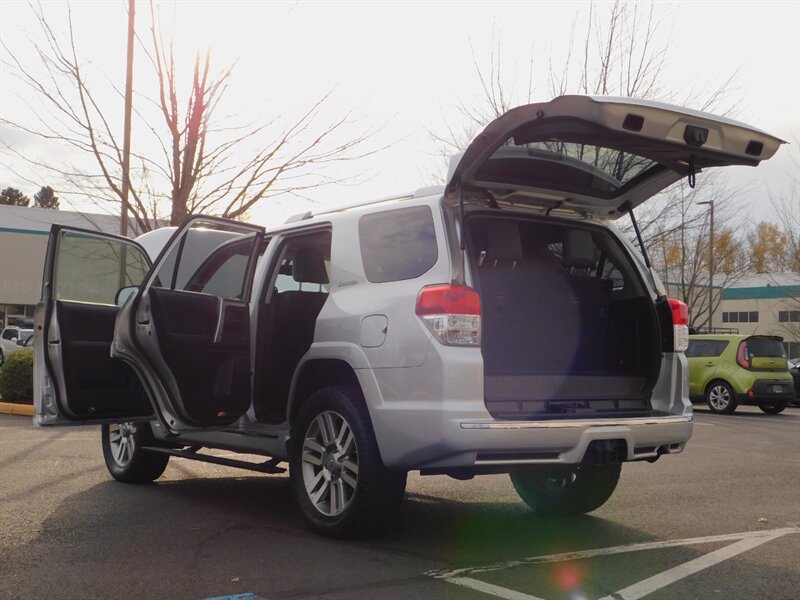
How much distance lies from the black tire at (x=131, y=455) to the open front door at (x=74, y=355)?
964mm

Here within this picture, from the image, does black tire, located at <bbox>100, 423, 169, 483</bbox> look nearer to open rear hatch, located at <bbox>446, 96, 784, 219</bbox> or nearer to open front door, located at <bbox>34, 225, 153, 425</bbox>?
open front door, located at <bbox>34, 225, 153, 425</bbox>

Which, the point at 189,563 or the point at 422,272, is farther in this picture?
the point at 422,272

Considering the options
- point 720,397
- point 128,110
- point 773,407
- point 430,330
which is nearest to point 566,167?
point 430,330

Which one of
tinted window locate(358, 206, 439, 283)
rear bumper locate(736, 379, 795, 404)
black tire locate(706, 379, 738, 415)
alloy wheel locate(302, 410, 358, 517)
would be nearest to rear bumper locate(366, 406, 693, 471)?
alloy wheel locate(302, 410, 358, 517)

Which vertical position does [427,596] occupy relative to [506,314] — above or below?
below

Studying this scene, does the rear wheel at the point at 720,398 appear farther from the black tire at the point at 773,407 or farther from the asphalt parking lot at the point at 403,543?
the asphalt parking lot at the point at 403,543

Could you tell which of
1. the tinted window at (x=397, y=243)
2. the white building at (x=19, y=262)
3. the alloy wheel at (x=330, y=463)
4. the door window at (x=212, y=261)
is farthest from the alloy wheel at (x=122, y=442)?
the white building at (x=19, y=262)

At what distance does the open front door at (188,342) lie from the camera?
5430 millimetres

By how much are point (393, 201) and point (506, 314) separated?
999 millimetres

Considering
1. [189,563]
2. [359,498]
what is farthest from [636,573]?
[189,563]

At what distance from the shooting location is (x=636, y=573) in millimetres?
4441

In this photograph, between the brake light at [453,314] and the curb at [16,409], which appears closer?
the brake light at [453,314]

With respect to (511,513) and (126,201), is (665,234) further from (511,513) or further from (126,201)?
(511,513)

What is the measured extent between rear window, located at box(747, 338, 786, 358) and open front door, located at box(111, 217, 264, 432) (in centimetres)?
1450
